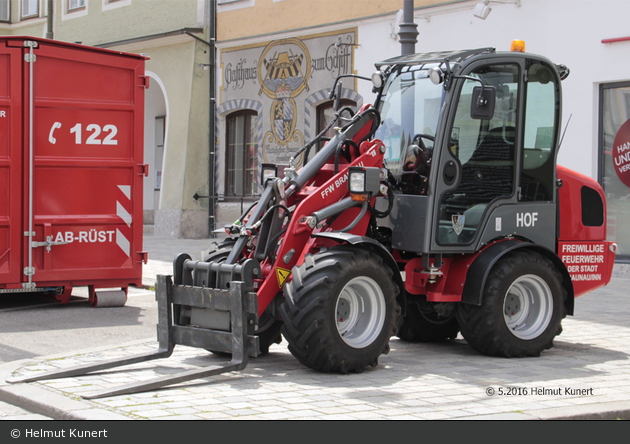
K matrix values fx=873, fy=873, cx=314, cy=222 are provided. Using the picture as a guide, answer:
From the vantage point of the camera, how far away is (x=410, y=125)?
309 inches

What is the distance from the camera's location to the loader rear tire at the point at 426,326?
8325 millimetres

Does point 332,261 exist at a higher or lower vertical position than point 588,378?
higher

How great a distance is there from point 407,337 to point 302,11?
42.6 feet

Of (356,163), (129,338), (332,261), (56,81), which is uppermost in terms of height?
(56,81)

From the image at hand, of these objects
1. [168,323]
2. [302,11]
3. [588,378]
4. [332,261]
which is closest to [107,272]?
[168,323]

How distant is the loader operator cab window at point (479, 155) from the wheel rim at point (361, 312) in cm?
96

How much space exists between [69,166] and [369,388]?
5.80 metres

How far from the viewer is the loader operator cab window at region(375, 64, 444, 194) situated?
763 cm

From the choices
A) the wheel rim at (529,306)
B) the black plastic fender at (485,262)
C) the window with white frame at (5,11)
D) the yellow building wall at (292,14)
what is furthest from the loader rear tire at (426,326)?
the window with white frame at (5,11)

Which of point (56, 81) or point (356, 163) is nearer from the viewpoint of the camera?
point (356, 163)

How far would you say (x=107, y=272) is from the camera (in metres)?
10.8

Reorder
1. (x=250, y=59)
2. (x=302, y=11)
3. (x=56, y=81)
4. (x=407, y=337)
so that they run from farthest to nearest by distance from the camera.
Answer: (x=250, y=59)
(x=302, y=11)
(x=56, y=81)
(x=407, y=337)

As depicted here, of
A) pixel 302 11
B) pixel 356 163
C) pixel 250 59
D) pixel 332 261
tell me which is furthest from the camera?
pixel 250 59
